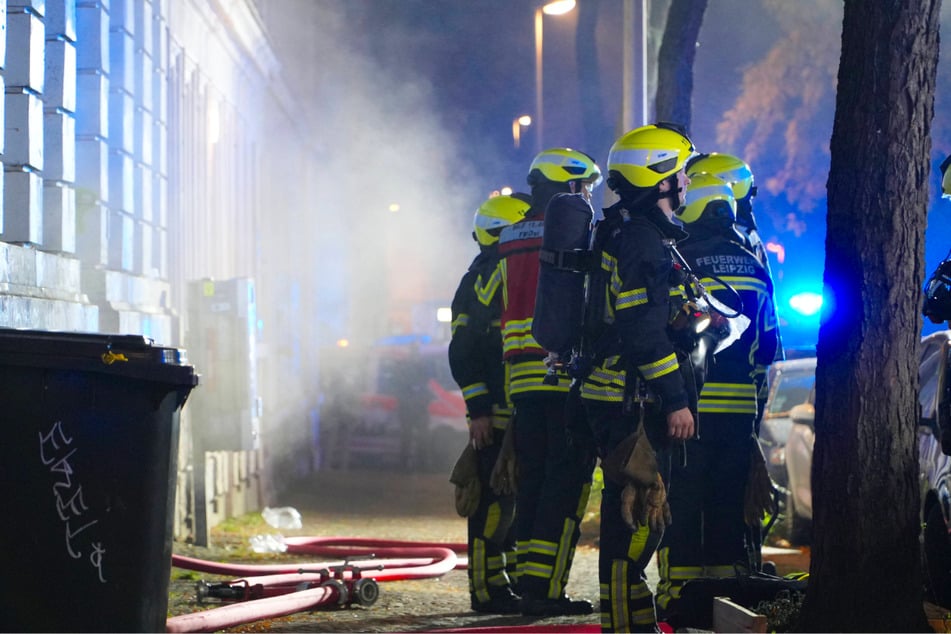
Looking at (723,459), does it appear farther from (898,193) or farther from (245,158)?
(245,158)

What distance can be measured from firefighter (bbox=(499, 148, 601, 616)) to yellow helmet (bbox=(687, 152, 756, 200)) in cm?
60

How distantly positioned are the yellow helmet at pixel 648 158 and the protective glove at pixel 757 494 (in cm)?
141

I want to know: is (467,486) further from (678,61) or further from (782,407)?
(678,61)

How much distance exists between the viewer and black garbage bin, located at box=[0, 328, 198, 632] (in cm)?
448

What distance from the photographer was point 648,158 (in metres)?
5.34

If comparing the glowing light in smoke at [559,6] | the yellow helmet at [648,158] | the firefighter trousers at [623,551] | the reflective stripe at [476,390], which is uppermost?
the glowing light in smoke at [559,6]

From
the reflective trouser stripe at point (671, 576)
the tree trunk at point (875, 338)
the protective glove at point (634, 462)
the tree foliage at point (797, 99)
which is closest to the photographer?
the tree trunk at point (875, 338)

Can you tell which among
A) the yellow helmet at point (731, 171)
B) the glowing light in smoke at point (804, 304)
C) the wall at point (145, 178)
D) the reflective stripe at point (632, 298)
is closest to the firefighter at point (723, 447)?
the yellow helmet at point (731, 171)

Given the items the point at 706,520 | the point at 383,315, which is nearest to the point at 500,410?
the point at 706,520

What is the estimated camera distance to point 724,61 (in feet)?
A: 105

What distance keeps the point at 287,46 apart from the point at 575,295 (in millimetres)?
16357

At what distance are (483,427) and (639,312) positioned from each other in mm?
2153

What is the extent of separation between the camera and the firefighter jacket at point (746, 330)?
19.7 ft

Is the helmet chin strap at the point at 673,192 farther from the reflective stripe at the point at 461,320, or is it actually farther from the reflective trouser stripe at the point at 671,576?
the reflective stripe at the point at 461,320
